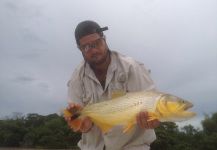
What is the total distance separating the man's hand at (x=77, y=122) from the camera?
573 centimetres

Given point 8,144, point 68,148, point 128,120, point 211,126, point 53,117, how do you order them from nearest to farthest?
point 128,120
point 211,126
point 68,148
point 8,144
point 53,117

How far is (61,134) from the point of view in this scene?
4203cm

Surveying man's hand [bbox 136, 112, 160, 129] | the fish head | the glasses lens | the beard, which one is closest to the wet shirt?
the beard

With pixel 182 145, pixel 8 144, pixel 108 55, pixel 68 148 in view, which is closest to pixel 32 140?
pixel 8 144

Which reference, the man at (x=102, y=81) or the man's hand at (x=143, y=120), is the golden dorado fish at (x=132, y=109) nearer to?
the man's hand at (x=143, y=120)

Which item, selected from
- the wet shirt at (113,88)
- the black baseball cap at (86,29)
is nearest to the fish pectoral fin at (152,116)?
the wet shirt at (113,88)

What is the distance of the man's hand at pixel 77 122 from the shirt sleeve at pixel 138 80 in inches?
33.6

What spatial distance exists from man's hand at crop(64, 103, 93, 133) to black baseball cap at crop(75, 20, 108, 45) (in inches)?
43.0

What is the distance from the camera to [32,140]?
146 feet

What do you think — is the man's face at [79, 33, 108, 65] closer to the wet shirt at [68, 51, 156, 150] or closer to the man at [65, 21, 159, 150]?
the man at [65, 21, 159, 150]

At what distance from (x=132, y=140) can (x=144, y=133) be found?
21 centimetres

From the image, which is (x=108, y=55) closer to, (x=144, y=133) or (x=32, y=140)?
(x=144, y=133)

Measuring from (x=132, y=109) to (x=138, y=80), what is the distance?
1046mm

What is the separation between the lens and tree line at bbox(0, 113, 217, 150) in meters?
34.2
